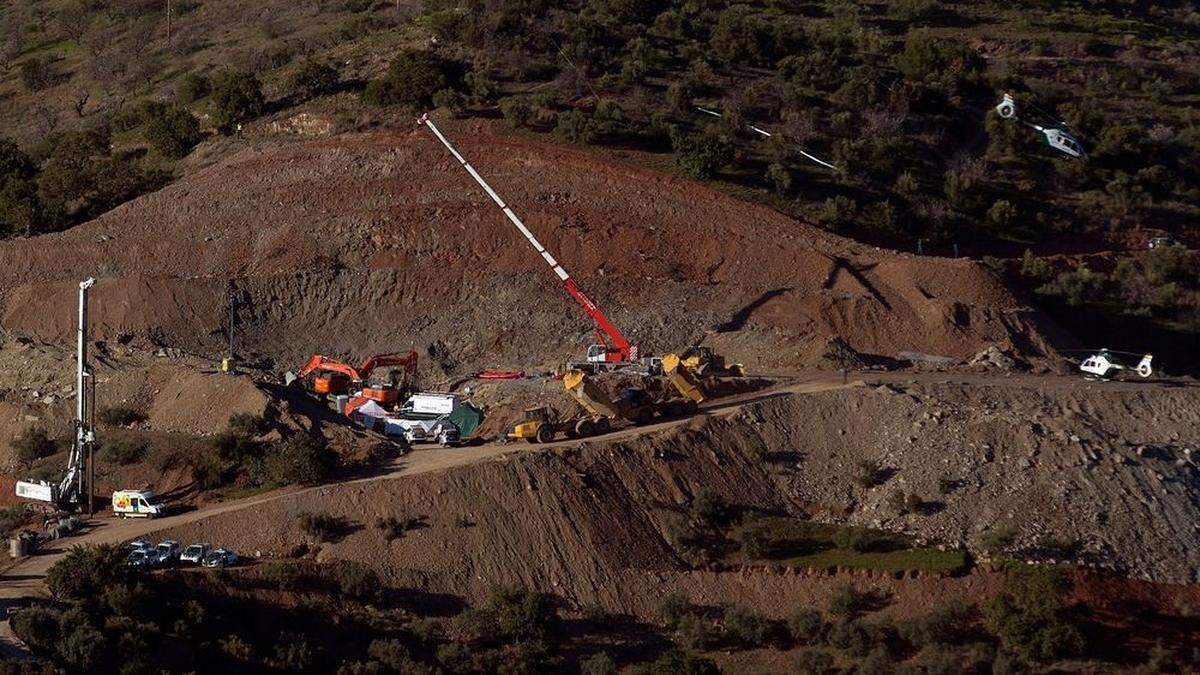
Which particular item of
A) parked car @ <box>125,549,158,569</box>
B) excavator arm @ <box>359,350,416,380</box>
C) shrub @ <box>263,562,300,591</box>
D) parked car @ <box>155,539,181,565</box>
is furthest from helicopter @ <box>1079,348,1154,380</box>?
parked car @ <box>125,549,158,569</box>

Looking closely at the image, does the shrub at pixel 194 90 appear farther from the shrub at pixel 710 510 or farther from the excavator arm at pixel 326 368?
the shrub at pixel 710 510

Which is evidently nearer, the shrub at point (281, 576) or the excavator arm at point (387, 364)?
the shrub at point (281, 576)

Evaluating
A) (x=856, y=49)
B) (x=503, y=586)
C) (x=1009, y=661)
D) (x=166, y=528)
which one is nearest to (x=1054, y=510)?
(x=1009, y=661)

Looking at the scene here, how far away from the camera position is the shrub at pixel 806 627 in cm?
3797

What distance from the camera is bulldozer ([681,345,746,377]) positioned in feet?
161

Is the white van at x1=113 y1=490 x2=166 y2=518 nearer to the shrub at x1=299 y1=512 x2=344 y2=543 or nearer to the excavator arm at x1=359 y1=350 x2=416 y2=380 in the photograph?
the shrub at x1=299 y1=512 x2=344 y2=543

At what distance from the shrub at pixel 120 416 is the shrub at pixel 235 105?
21.4 meters

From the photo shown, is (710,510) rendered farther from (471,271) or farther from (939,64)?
(939,64)

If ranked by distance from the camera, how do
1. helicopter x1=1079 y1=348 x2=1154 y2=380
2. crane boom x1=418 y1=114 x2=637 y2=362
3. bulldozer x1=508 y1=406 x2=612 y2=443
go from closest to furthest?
bulldozer x1=508 y1=406 x2=612 y2=443, crane boom x1=418 y1=114 x2=637 y2=362, helicopter x1=1079 y1=348 x2=1154 y2=380

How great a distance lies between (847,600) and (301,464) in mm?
14344

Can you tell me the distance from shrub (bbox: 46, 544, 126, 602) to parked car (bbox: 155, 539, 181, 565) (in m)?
2.07

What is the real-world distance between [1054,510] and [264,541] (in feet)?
65.0

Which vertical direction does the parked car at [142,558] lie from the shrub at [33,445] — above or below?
above

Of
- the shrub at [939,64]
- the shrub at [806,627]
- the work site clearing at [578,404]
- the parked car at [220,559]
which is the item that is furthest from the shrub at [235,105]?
the shrub at [806,627]
